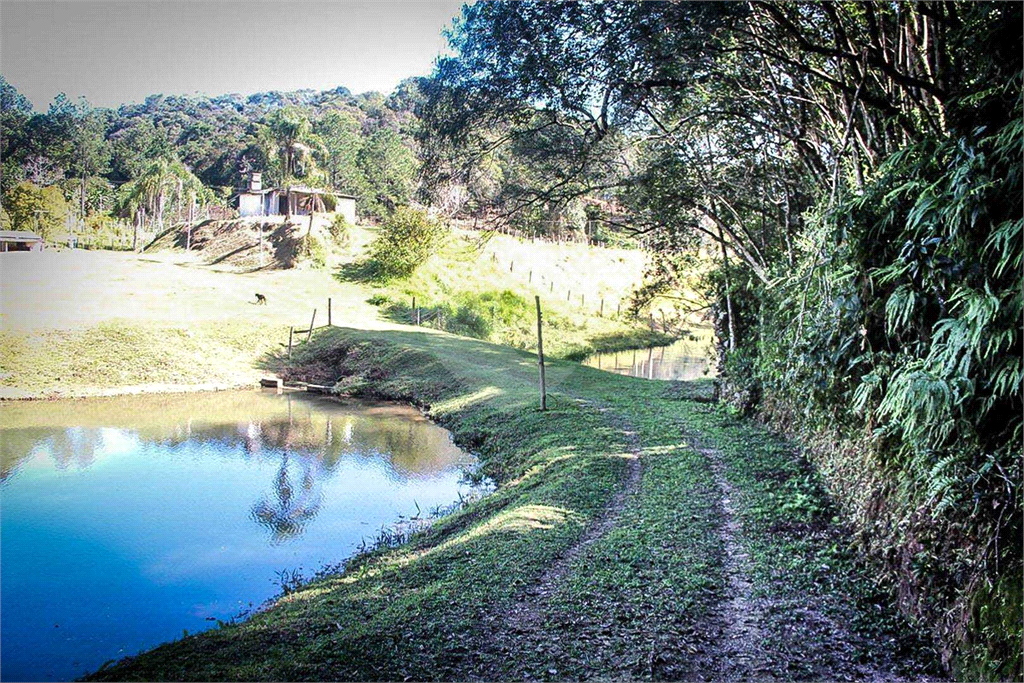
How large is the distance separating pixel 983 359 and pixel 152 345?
76.5ft

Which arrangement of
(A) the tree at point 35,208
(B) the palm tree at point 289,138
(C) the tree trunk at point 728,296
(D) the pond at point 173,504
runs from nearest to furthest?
(D) the pond at point 173,504 < (C) the tree trunk at point 728,296 < (A) the tree at point 35,208 < (B) the palm tree at point 289,138

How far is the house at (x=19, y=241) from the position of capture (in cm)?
2350

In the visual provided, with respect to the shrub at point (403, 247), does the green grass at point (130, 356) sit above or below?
below

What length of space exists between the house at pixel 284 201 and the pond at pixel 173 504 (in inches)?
1052

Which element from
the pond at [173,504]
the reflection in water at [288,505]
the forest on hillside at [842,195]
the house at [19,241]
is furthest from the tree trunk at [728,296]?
the house at [19,241]

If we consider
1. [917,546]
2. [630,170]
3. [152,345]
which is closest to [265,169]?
[152,345]

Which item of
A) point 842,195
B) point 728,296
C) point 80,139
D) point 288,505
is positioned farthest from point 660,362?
point 80,139

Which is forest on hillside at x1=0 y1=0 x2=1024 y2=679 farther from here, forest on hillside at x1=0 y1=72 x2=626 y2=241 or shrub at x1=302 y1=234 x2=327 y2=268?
shrub at x1=302 y1=234 x2=327 y2=268

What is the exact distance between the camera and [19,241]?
2495cm

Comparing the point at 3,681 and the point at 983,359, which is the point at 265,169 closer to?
the point at 3,681

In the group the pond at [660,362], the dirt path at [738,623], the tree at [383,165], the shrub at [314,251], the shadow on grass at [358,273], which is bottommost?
the dirt path at [738,623]

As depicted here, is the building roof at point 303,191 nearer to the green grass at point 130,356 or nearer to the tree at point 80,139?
the tree at point 80,139

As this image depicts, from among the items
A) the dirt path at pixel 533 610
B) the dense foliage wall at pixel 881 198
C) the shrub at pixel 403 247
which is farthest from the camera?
the shrub at pixel 403 247

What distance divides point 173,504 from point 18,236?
18611mm
